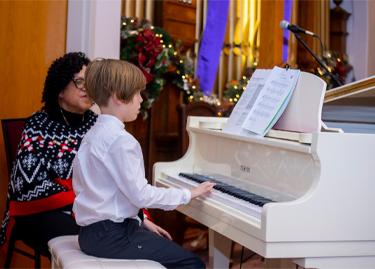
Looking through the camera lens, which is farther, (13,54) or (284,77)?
(13,54)

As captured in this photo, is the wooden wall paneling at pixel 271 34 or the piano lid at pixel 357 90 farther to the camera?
the wooden wall paneling at pixel 271 34

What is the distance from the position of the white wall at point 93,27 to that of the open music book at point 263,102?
4.41 ft

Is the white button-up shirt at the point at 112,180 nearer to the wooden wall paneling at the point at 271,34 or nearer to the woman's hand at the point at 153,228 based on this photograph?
the woman's hand at the point at 153,228

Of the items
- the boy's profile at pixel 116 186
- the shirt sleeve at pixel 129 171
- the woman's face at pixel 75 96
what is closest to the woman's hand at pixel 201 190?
the boy's profile at pixel 116 186

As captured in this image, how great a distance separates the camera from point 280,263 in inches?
89.7

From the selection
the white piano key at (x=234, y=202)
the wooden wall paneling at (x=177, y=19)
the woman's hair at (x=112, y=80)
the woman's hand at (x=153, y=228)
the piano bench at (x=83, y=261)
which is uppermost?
the wooden wall paneling at (x=177, y=19)

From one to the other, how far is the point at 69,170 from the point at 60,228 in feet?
1.14

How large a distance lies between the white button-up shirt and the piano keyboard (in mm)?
177

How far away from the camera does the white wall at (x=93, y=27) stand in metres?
3.15

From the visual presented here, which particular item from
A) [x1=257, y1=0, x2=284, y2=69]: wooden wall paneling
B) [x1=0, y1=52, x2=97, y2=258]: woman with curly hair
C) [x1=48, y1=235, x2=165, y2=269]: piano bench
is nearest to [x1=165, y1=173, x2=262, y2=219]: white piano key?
[x1=48, y1=235, x2=165, y2=269]: piano bench

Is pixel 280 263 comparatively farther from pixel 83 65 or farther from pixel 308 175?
pixel 83 65

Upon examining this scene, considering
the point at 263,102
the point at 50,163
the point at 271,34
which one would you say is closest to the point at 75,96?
the point at 50,163

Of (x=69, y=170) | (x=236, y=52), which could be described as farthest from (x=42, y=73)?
(x=236, y=52)

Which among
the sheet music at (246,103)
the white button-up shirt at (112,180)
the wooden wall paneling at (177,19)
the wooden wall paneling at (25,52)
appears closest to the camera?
the white button-up shirt at (112,180)
